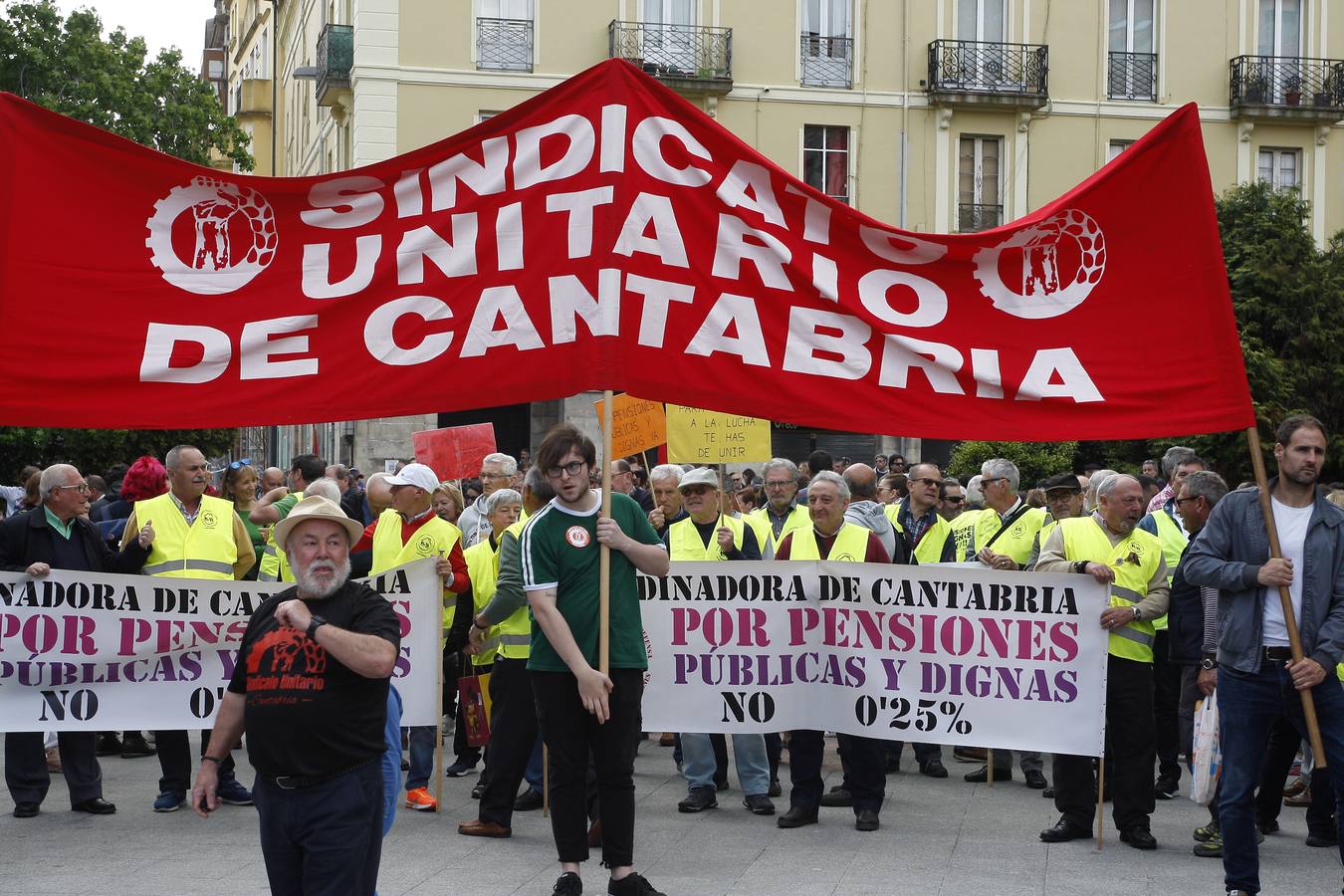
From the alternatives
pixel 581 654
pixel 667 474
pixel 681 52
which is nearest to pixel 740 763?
pixel 667 474

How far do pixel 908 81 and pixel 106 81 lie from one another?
61.9 ft

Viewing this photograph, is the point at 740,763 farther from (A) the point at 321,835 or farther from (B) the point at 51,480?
(A) the point at 321,835

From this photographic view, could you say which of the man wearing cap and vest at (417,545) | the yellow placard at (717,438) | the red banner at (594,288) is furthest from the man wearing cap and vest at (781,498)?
the red banner at (594,288)

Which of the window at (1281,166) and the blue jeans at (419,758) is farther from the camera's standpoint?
the window at (1281,166)

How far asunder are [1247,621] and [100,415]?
487 centimetres

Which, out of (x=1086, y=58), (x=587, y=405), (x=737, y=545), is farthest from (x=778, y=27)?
(x=737, y=545)

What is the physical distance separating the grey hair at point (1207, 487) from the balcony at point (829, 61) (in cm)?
2687

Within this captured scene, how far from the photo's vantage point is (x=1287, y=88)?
36.0m

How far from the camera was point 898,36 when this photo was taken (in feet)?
115

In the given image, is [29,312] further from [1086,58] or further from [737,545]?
[1086,58]

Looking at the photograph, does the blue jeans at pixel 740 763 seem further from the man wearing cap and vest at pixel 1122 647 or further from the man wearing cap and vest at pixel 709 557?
the man wearing cap and vest at pixel 1122 647

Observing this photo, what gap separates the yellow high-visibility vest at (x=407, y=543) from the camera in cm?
898

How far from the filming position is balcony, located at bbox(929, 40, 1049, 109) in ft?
114

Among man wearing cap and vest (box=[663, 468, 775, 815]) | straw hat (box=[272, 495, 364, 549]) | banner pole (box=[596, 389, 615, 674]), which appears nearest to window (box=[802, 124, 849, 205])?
man wearing cap and vest (box=[663, 468, 775, 815])
